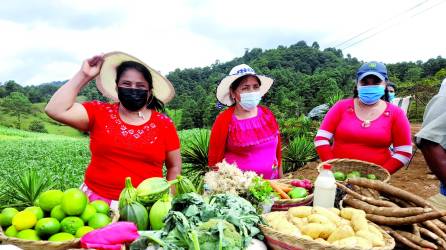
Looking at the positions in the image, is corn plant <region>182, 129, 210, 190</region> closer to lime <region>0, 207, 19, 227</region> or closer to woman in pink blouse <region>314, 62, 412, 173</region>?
woman in pink blouse <region>314, 62, 412, 173</region>

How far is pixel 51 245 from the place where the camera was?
1881mm

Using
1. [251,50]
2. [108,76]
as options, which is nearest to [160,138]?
[108,76]

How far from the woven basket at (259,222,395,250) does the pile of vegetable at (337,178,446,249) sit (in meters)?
0.23

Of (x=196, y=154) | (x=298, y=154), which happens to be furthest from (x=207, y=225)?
(x=298, y=154)

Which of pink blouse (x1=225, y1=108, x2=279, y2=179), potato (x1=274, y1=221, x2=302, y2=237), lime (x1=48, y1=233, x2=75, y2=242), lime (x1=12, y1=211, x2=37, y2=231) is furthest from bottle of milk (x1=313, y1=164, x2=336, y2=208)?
lime (x1=12, y1=211, x2=37, y2=231)

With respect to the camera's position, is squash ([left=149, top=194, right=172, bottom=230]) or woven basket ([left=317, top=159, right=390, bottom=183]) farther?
woven basket ([left=317, top=159, right=390, bottom=183])

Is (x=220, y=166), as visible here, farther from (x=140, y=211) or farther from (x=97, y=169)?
(x=97, y=169)

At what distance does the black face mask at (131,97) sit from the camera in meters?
3.16

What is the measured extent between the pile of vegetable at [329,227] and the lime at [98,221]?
0.92 metres

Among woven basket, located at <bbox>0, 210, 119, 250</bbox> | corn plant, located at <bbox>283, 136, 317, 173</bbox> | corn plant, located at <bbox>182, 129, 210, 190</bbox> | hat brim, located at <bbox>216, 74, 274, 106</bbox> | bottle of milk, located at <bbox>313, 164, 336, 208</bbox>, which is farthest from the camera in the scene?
corn plant, located at <bbox>283, 136, 317, 173</bbox>

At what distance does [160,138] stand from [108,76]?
80 cm

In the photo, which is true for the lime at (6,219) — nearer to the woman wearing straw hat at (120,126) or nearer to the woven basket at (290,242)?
the woman wearing straw hat at (120,126)

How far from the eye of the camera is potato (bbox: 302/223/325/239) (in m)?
1.95

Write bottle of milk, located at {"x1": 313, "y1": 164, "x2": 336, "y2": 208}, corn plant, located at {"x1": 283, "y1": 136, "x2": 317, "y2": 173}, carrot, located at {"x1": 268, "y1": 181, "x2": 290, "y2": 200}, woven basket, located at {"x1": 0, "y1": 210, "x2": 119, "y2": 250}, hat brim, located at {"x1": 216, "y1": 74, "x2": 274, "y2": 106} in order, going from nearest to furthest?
1. woven basket, located at {"x1": 0, "y1": 210, "x2": 119, "y2": 250}
2. bottle of milk, located at {"x1": 313, "y1": 164, "x2": 336, "y2": 208}
3. carrot, located at {"x1": 268, "y1": 181, "x2": 290, "y2": 200}
4. hat brim, located at {"x1": 216, "y1": 74, "x2": 274, "y2": 106}
5. corn plant, located at {"x1": 283, "y1": 136, "x2": 317, "y2": 173}
